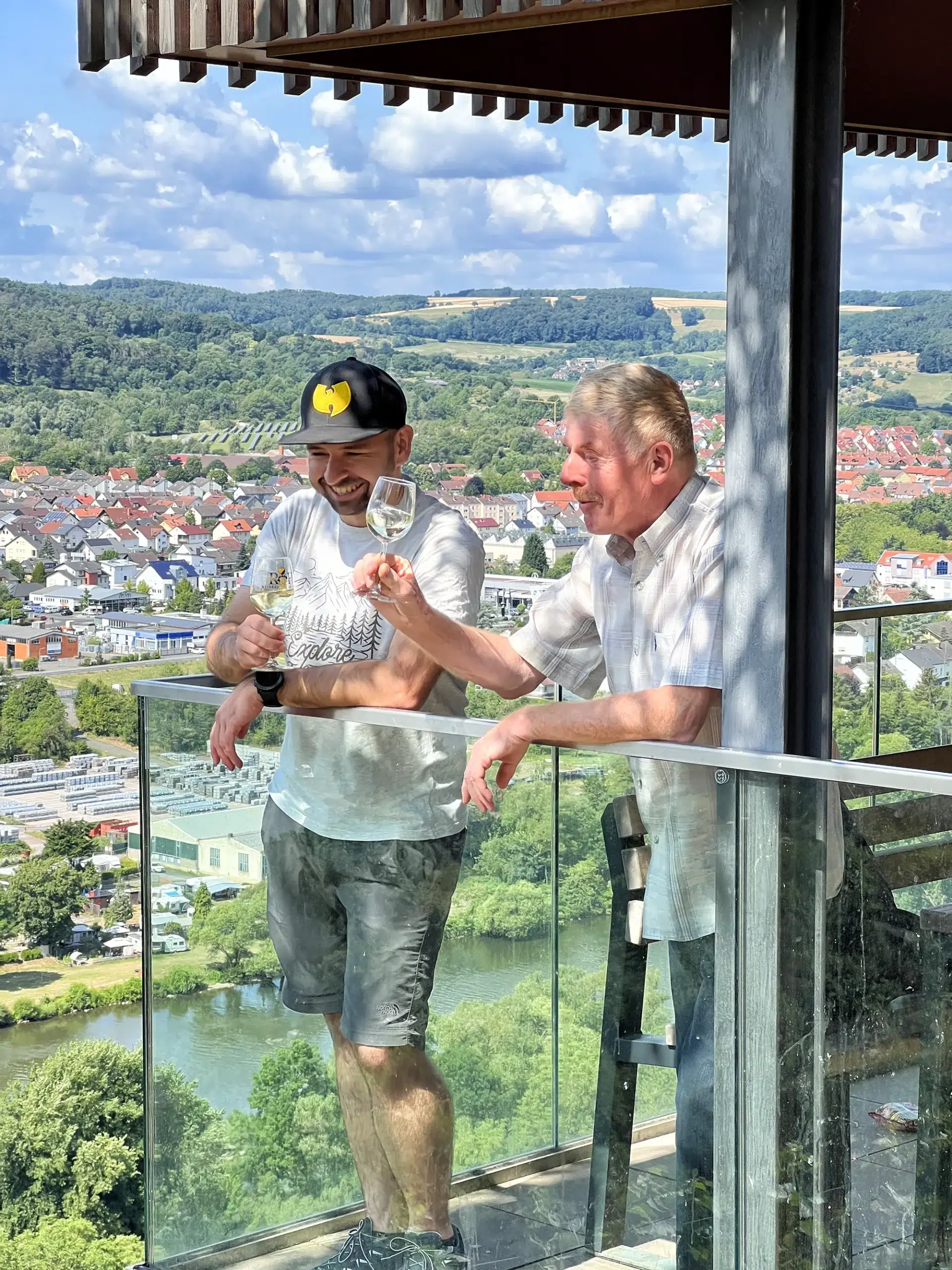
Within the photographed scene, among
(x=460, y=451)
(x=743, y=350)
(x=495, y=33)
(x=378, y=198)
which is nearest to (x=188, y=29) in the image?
(x=495, y=33)

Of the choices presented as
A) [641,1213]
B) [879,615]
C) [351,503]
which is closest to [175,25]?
[351,503]

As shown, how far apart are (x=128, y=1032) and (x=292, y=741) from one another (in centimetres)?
4556

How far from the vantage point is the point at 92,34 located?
11.2ft

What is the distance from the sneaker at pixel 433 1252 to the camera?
3.02 metres

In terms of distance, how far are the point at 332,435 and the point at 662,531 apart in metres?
0.80

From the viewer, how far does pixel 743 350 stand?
2.66 m

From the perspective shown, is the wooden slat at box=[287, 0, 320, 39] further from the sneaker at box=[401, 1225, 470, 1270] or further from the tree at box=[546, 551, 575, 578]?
the tree at box=[546, 551, 575, 578]

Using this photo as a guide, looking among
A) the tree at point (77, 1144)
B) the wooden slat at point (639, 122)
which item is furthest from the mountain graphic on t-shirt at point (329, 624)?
the tree at point (77, 1144)

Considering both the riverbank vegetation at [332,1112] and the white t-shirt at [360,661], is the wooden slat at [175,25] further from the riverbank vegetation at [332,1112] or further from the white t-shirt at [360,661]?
the riverbank vegetation at [332,1112]

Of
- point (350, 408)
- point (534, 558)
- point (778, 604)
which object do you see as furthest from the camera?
point (534, 558)

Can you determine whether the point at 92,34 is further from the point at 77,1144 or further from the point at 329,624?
the point at 77,1144

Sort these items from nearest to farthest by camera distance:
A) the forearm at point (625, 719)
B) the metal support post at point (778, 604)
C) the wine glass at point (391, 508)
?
the metal support post at point (778, 604) → the forearm at point (625, 719) → the wine glass at point (391, 508)

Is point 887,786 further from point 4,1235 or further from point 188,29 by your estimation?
point 4,1235

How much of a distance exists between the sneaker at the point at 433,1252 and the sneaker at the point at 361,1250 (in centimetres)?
4
